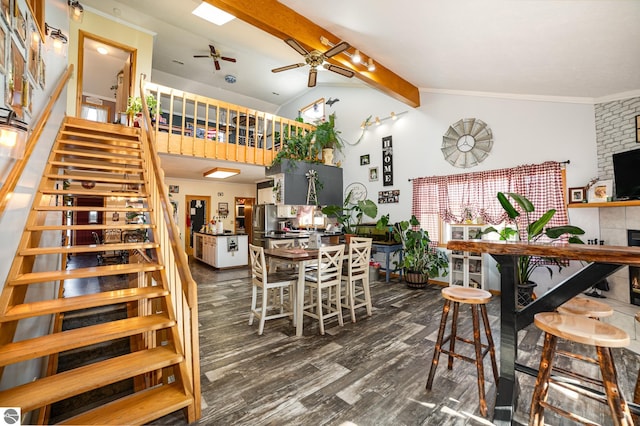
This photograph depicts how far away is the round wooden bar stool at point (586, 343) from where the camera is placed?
121cm

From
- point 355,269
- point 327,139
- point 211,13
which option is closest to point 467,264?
point 355,269

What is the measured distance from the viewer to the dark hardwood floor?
5.90 ft

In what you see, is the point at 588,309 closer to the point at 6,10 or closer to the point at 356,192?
the point at 6,10

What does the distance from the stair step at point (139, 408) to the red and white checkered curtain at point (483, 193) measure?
196 inches

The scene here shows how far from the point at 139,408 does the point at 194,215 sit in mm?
8174

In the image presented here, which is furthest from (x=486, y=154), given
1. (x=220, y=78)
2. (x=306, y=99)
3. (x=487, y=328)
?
(x=220, y=78)

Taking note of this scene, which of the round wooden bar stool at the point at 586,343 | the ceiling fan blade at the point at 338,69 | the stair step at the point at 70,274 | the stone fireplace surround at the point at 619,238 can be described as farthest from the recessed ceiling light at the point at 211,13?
the stone fireplace surround at the point at 619,238

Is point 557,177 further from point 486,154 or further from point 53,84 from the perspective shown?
point 53,84

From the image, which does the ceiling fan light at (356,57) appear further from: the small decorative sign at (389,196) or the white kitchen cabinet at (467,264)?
the white kitchen cabinet at (467,264)

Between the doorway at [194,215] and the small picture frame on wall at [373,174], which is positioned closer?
the small picture frame on wall at [373,174]

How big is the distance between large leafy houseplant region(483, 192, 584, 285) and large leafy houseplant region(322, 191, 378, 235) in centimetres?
257

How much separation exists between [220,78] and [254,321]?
754 cm

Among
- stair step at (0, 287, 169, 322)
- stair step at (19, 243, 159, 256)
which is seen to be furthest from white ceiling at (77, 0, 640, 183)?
stair step at (0, 287, 169, 322)

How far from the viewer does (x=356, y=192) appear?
708 cm
